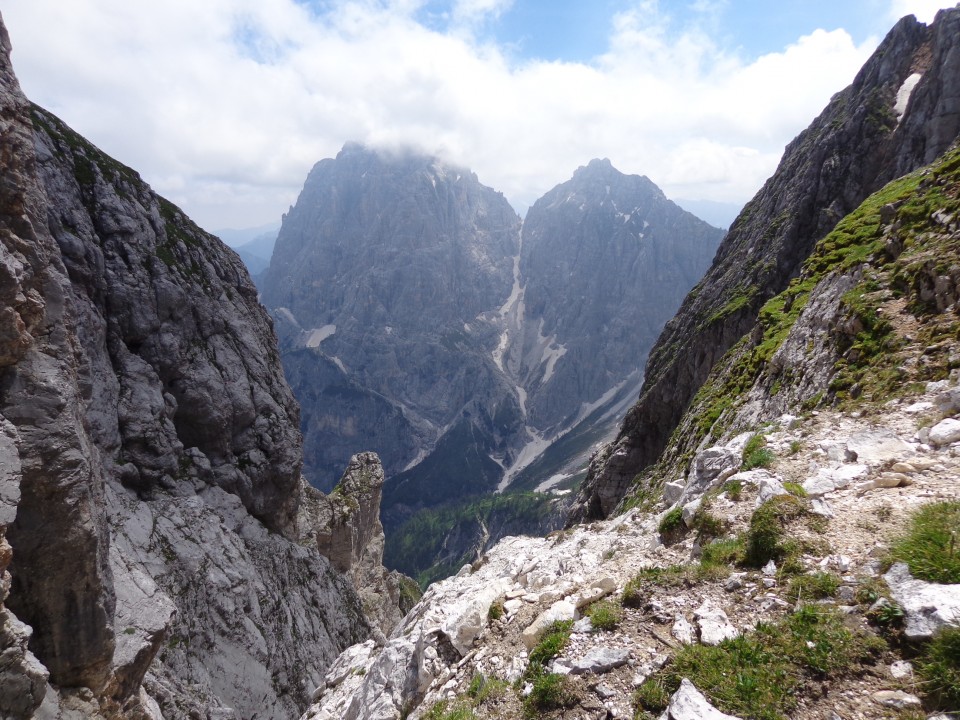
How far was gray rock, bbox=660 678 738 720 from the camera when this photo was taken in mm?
6116

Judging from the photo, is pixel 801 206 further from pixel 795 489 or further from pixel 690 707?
pixel 690 707

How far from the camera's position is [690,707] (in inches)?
249

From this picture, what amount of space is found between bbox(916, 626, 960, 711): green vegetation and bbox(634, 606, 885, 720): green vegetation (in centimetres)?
55

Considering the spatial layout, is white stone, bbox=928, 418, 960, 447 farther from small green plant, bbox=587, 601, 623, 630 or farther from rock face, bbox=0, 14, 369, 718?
rock face, bbox=0, 14, 369, 718

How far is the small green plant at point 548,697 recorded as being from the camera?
7.54 metres

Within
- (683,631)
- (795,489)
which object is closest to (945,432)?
(795,489)

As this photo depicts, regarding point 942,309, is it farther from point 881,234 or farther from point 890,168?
point 890,168

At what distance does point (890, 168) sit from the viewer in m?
59.2

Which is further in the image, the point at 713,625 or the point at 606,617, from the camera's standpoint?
the point at 606,617

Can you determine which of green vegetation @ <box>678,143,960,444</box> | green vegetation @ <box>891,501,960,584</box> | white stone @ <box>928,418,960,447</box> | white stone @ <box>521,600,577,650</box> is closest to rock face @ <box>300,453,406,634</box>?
green vegetation @ <box>678,143,960,444</box>

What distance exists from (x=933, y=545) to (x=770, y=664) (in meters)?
2.63

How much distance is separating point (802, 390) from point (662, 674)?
11.6 metres

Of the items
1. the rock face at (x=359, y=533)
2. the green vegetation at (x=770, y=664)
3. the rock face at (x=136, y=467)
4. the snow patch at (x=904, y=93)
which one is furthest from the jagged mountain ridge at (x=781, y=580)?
the snow patch at (x=904, y=93)

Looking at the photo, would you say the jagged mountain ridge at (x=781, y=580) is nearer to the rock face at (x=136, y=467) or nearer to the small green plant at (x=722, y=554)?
the small green plant at (x=722, y=554)
